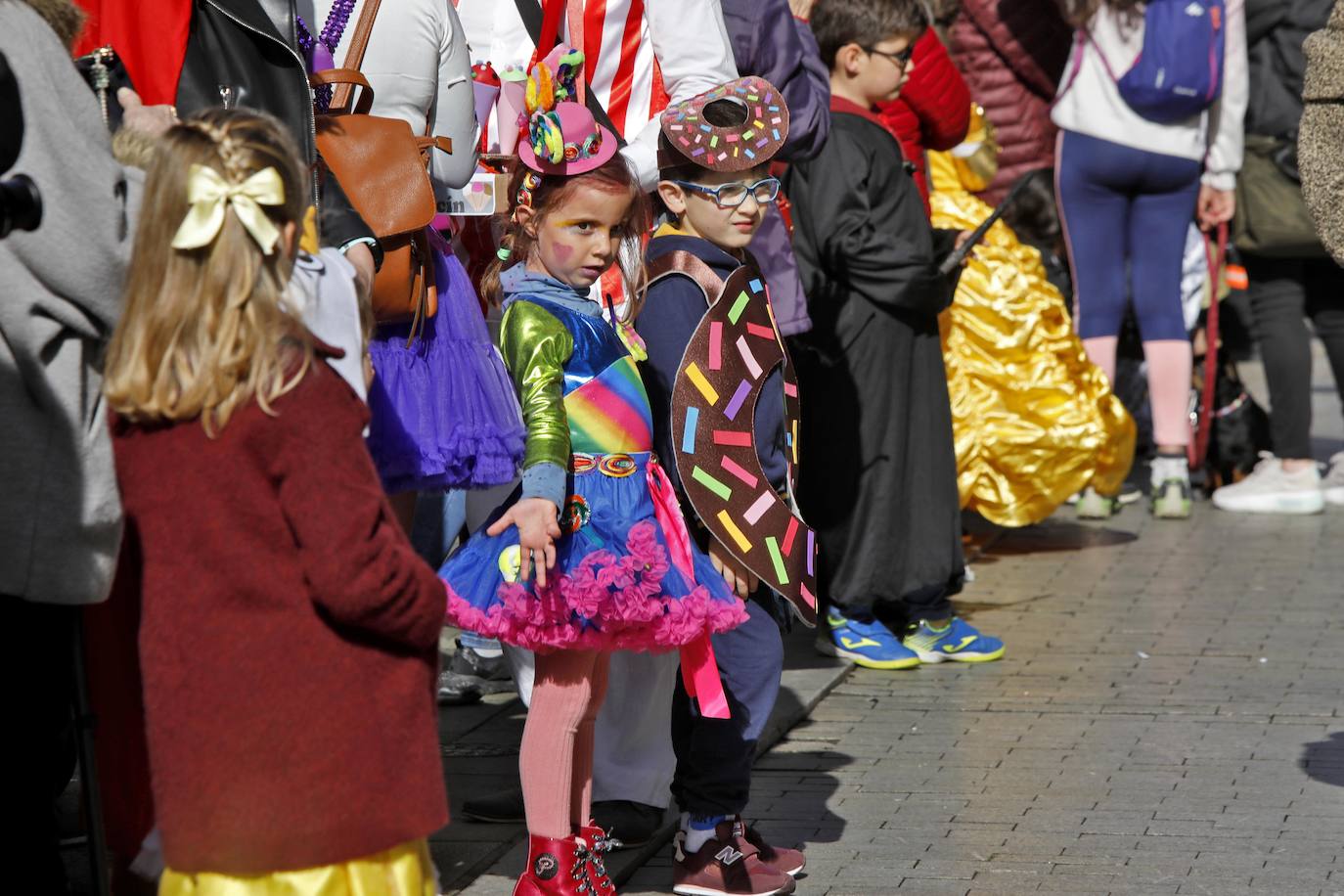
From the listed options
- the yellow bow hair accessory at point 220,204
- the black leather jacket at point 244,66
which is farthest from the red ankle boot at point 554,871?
the yellow bow hair accessory at point 220,204

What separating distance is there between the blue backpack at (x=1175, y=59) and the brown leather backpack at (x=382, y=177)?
5.16 m

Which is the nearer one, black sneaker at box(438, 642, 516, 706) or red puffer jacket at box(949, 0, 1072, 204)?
black sneaker at box(438, 642, 516, 706)

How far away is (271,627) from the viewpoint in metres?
2.84

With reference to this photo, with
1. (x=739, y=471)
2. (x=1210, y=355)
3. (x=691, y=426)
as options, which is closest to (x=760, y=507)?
(x=739, y=471)

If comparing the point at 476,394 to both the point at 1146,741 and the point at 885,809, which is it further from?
the point at 1146,741

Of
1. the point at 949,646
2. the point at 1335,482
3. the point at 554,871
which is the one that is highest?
the point at 554,871

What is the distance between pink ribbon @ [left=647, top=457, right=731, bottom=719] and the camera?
4109 mm

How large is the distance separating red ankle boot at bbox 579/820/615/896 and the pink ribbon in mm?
332

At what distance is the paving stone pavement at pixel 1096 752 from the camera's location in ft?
14.8

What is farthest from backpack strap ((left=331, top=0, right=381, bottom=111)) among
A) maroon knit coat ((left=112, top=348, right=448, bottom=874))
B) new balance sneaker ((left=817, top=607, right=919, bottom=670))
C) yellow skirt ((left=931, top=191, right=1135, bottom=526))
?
yellow skirt ((left=931, top=191, right=1135, bottom=526))

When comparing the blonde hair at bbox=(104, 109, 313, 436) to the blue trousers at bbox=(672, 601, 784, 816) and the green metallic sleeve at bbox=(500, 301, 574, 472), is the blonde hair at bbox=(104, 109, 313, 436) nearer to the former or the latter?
the green metallic sleeve at bbox=(500, 301, 574, 472)

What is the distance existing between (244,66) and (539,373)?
0.82m

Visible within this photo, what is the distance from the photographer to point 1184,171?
29.0 ft

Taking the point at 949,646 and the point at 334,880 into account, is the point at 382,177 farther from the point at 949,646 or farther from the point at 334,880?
the point at 949,646
